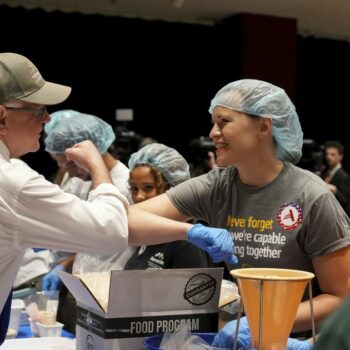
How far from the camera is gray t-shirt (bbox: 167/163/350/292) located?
61.6 inches

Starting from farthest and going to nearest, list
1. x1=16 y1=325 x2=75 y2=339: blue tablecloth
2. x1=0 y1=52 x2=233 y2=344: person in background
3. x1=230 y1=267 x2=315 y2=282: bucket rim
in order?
x1=16 y1=325 x2=75 y2=339: blue tablecloth < x1=0 y1=52 x2=233 y2=344: person in background < x1=230 y1=267 x2=315 y2=282: bucket rim

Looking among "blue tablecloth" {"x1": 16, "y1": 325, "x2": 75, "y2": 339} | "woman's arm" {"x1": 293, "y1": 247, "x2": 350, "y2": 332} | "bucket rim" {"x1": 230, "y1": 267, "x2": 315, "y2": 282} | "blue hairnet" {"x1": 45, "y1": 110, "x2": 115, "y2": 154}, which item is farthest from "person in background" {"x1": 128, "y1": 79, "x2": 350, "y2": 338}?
"blue hairnet" {"x1": 45, "y1": 110, "x2": 115, "y2": 154}

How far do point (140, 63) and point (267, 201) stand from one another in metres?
6.65

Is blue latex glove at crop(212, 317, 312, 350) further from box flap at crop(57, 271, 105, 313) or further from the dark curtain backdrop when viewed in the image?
the dark curtain backdrop

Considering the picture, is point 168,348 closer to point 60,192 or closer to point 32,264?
point 60,192

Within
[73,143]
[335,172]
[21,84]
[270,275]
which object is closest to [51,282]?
[73,143]

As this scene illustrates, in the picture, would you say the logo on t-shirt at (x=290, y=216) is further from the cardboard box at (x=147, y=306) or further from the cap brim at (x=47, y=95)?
the cap brim at (x=47, y=95)

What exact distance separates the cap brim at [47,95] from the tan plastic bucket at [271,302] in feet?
1.90

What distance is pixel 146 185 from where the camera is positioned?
93.6 inches

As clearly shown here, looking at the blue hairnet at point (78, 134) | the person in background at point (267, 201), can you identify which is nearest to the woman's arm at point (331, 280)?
the person in background at point (267, 201)

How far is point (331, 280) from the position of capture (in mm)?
1539

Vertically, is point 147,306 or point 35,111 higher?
point 35,111

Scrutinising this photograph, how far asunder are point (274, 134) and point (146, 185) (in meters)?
0.75

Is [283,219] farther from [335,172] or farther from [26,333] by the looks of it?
[335,172]
